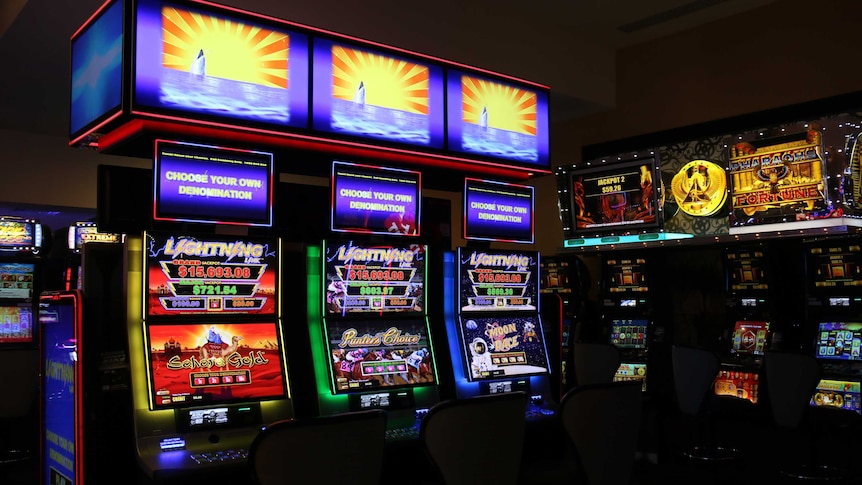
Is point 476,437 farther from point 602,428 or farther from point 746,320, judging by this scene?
point 746,320

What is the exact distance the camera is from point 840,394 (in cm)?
510

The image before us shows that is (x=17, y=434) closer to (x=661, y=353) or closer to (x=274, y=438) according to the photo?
(x=274, y=438)

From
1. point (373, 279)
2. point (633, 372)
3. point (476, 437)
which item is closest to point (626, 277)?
point (633, 372)

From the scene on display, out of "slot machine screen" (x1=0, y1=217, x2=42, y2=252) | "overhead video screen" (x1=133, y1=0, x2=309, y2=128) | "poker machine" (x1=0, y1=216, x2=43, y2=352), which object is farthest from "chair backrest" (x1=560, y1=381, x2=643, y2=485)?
"slot machine screen" (x1=0, y1=217, x2=42, y2=252)

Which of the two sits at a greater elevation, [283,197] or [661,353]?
[283,197]

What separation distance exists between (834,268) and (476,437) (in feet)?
13.0

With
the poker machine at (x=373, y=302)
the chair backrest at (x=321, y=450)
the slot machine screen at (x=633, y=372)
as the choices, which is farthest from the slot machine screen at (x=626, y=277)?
the chair backrest at (x=321, y=450)

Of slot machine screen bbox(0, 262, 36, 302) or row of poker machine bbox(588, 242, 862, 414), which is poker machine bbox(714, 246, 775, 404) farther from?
slot machine screen bbox(0, 262, 36, 302)

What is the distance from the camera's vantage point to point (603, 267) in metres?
6.86

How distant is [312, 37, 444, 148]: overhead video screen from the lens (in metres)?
3.82

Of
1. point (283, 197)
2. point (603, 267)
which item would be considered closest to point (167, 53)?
point (283, 197)

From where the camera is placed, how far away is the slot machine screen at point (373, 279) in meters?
3.51

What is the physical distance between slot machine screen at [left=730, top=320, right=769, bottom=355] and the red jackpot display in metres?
4.10

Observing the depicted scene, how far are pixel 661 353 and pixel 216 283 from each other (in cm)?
449
